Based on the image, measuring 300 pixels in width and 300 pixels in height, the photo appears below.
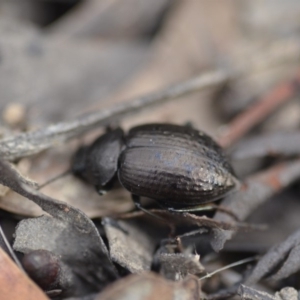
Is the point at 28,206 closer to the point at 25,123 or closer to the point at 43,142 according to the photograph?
the point at 43,142

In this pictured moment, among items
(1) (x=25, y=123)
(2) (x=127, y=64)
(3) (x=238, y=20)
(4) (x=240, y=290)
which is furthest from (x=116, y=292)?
(3) (x=238, y=20)

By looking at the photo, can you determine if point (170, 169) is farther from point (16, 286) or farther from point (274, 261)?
point (16, 286)

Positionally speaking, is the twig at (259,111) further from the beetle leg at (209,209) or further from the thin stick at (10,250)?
the thin stick at (10,250)

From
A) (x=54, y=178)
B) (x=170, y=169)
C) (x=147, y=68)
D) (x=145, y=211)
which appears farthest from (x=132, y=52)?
(x=145, y=211)

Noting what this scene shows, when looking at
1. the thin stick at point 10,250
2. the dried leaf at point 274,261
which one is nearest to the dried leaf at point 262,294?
the dried leaf at point 274,261

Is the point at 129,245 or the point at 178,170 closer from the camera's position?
the point at 129,245

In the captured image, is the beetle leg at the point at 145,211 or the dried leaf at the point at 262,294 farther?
the beetle leg at the point at 145,211

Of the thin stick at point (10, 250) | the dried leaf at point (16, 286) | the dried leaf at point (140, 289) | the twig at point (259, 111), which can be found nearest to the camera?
the dried leaf at point (140, 289)
